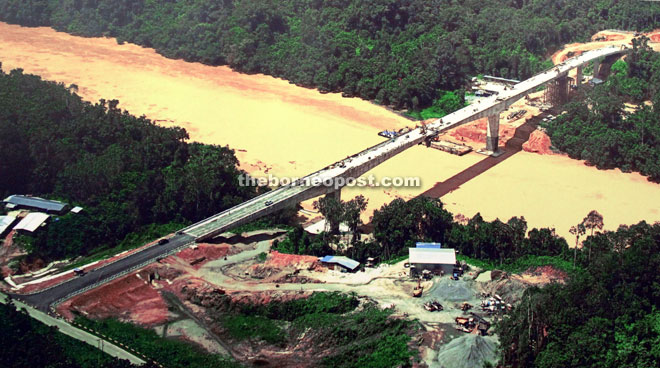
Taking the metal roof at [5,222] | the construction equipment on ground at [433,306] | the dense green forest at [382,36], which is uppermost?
the dense green forest at [382,36]

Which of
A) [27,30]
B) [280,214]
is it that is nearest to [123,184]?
[280,214]

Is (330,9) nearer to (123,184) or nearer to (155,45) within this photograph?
(155,45)

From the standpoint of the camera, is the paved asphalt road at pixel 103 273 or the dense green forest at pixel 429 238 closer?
the paved asphalt road at pixel 103 273

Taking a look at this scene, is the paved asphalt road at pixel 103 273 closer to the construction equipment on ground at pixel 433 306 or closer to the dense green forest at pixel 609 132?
the construction equipment on ground at pixel 433 306

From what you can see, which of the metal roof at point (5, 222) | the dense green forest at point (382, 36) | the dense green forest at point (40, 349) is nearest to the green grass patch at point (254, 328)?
the dense green forest at point (40, 349)

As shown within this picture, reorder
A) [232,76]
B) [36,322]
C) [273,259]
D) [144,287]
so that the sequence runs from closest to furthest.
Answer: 1. [36,322]
2. [144,287]
3. [273,259]
4. [232,76]

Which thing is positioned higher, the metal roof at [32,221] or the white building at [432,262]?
the metal roof at [32,221]

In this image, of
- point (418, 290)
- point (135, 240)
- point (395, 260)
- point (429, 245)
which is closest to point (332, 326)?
point (418, 290)
